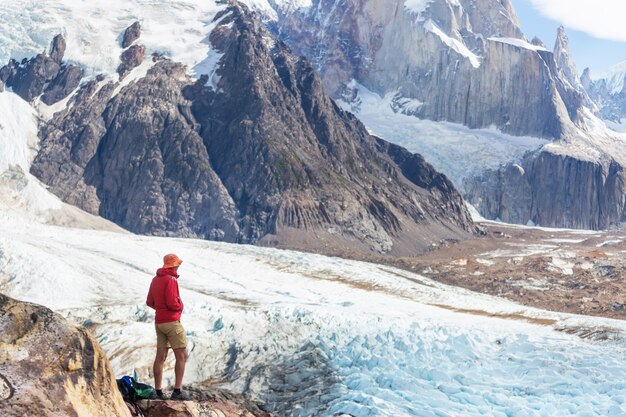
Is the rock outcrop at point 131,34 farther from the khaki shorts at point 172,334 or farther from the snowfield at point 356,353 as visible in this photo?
the khaki shorts at point 172,334

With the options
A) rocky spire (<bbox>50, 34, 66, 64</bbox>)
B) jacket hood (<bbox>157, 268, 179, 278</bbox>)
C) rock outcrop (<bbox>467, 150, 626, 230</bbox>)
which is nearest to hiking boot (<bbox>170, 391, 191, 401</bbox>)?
jacket hood (<bbox>157, 268, 179, 278</bbox>)

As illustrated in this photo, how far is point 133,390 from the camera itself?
13.6 meters

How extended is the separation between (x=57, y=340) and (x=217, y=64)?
444ft

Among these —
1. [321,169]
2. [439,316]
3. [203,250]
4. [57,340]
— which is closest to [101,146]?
[321,169]

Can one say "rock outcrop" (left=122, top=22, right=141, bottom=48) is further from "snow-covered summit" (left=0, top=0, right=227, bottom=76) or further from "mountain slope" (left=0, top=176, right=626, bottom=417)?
"mountain slope" (left=0, top=176, right=626, bottom=417)

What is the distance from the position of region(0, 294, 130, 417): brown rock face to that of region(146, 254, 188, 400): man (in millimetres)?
1376

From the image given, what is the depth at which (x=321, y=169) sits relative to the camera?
5094 inches

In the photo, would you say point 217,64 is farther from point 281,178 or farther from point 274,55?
A: point 281,178

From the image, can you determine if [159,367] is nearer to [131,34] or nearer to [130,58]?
[130,58]

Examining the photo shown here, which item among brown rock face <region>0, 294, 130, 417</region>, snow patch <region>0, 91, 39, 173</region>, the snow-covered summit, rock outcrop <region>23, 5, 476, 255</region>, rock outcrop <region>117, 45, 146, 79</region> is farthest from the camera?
the snow-covered summit

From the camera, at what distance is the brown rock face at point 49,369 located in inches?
421

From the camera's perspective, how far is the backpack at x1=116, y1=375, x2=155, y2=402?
44.4ft

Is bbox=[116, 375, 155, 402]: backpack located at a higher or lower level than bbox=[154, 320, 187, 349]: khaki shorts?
lower

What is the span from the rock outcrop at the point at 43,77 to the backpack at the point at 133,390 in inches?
5184
